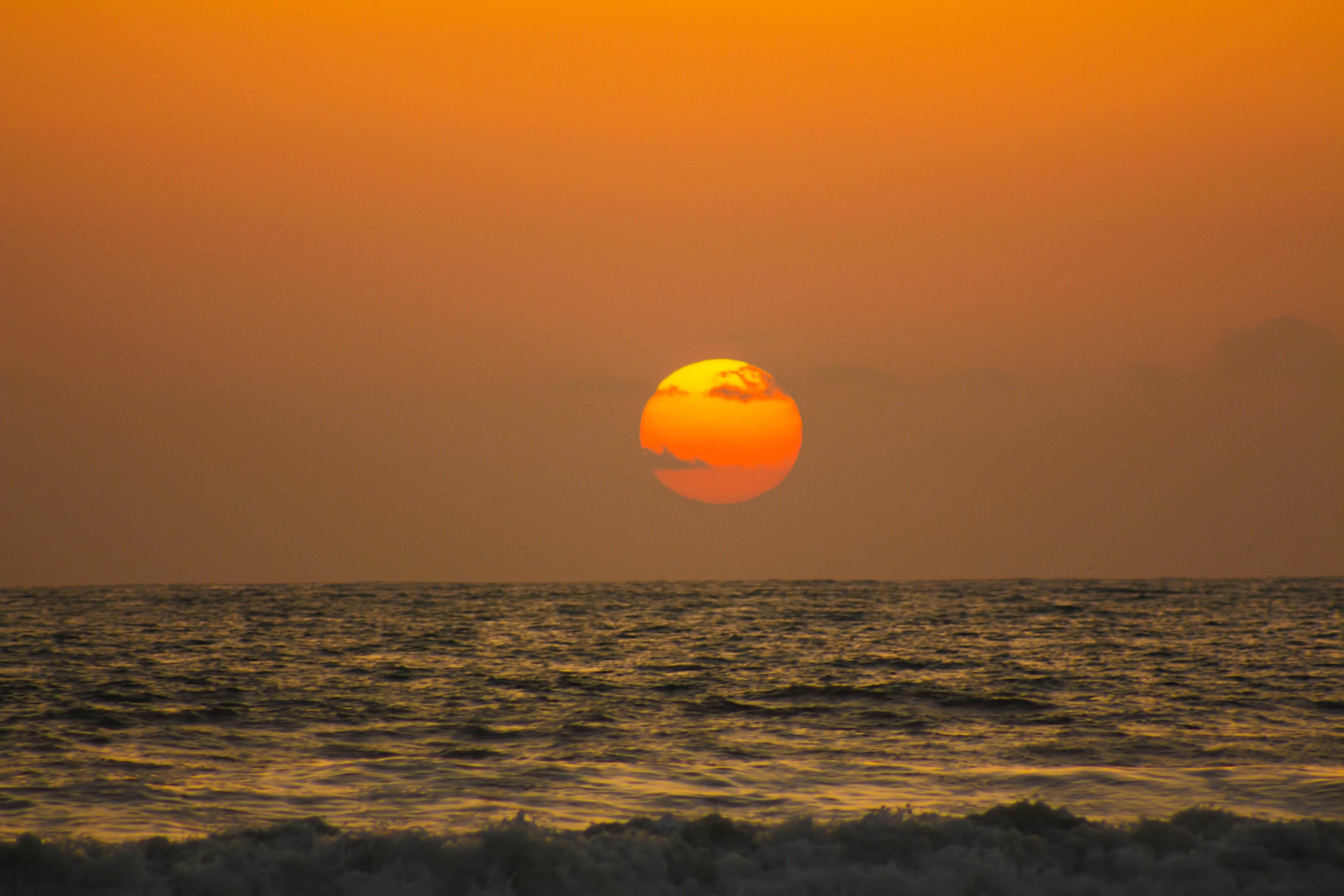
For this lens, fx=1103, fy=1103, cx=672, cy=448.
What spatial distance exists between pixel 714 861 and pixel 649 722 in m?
10.4

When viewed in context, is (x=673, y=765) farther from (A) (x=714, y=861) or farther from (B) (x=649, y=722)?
(A) (x=714, y=861)

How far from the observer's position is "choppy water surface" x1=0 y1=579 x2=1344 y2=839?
14.9 m

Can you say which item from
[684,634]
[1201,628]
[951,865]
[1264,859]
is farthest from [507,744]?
[1201,628]

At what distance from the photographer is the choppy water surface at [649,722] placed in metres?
14.9

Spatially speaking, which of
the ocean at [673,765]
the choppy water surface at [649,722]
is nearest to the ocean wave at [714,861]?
the ocean at [673,765]

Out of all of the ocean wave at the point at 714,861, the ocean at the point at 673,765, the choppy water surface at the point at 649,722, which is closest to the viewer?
the ocean wave at the point at 714,861

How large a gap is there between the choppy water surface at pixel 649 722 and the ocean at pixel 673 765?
106mm

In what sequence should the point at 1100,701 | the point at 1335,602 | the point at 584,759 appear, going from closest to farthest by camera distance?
the point at 584,759, the point at 1100,701, the point at 1335,602

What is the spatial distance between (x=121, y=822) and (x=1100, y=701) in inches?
782

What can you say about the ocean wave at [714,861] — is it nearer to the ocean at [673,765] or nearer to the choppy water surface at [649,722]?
the ocean at [673,765]

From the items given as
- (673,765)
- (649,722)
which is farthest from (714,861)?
(649,722)

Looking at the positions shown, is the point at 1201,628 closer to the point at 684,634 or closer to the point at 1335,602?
the point at 684,634

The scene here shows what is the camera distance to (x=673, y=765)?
687 inches

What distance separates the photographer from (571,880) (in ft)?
37.4
